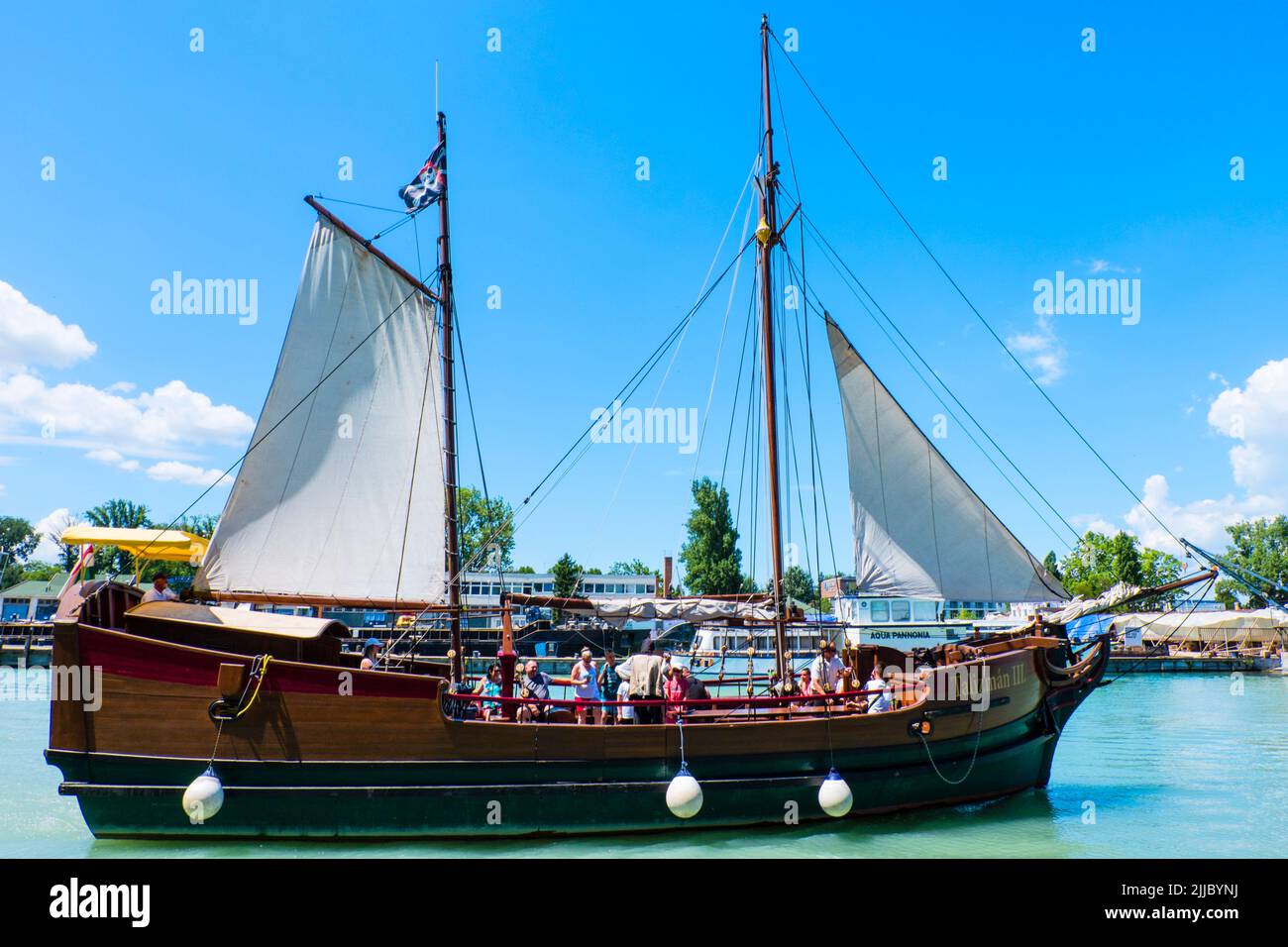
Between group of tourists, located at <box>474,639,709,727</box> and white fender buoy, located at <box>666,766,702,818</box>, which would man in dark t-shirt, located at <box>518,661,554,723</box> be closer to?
group of tourists, located at <box>474,639,709,727</box>

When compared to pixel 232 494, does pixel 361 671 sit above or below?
below

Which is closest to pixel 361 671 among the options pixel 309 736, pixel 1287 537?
pixel 309 736

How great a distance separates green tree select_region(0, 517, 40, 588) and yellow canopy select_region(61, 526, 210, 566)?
113 meters

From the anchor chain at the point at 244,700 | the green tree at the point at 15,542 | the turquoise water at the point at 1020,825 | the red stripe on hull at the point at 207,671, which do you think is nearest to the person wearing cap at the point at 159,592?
the red stripe on hull at the point at 207,671

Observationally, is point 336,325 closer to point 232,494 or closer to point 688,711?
point 232,494

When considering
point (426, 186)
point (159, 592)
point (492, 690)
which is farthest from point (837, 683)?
point (426, 186)

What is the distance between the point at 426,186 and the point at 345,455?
18.3ft

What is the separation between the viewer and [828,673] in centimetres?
1357

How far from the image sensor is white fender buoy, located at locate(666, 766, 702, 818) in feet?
35.4

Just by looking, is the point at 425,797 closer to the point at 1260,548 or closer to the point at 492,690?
the point at 492,690
